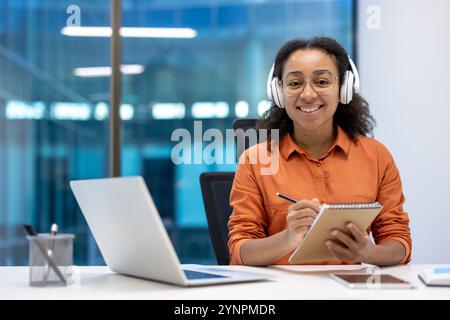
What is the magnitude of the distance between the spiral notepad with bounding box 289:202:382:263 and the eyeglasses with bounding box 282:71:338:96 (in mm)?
544

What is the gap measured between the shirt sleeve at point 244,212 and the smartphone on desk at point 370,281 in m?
0.44

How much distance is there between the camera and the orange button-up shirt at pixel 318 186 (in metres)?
1.71

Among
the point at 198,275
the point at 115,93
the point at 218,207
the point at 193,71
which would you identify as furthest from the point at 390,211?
the point at 193,71

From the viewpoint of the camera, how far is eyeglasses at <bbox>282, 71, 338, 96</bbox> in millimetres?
1784

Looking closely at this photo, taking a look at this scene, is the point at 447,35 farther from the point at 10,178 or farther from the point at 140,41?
the point at 10,178

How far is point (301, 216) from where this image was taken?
1.38 m

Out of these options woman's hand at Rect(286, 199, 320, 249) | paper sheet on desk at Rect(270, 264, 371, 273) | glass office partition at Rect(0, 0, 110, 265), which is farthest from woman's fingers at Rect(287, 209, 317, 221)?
glass office partition at Rect(0, 0, 110, 265)

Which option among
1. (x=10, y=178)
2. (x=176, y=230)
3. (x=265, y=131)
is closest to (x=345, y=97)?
(x=265, y=131)

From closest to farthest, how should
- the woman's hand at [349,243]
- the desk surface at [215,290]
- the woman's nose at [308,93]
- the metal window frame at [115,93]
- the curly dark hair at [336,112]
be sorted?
the desk surface at [215,290] < the woman's hand at [349,243] < the woman's nose at [308,93] < the curly dark hair at [336,112] < the metal window frame at [115,93]

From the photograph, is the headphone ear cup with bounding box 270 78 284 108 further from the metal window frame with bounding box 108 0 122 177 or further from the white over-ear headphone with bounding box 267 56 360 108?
the metal window frame with bounding box 108 0 122 177

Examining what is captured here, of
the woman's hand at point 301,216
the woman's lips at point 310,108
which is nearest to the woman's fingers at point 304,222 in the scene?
the woman's hand at point 301,216

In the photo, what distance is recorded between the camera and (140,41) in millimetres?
3721

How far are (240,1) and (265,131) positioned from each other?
1966 mm

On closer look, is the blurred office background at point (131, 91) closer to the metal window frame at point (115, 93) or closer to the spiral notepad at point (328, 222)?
the metal window frame at point (115, 93)
